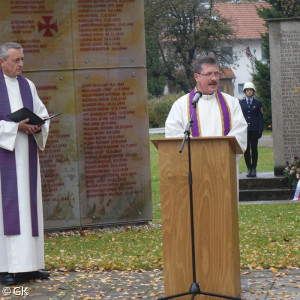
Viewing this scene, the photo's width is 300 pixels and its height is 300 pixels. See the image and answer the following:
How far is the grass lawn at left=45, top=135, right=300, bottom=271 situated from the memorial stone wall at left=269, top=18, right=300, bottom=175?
326 centimetres

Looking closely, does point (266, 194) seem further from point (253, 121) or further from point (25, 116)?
point (25, 116)

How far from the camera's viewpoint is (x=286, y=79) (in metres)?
16.5

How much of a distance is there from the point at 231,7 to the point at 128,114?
67597mm

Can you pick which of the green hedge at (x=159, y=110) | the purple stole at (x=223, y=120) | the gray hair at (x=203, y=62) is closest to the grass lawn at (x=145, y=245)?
the purple stole at (x=223, y=120)

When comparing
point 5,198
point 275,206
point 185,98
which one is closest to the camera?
point 185,98

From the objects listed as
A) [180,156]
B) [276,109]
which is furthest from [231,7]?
[180,156]

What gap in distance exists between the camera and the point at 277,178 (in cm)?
1631

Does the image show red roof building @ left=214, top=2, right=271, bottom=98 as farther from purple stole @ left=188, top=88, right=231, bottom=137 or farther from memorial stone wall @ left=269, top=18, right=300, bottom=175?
purple stole @ left=188, top=88, right=231, bottom=137

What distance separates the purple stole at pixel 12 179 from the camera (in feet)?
25.8

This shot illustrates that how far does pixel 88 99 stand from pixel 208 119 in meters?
4.31

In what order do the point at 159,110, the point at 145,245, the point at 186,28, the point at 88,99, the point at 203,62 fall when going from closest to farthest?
the point at 203,62 → the point at 145,245 → the point at 88,99 → the point at 159,110 → the point at 186,28

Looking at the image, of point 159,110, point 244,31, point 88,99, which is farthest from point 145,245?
point 244,31

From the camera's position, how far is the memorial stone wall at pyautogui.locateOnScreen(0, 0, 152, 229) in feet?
37.2

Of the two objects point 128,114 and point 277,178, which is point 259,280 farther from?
point 277,178
